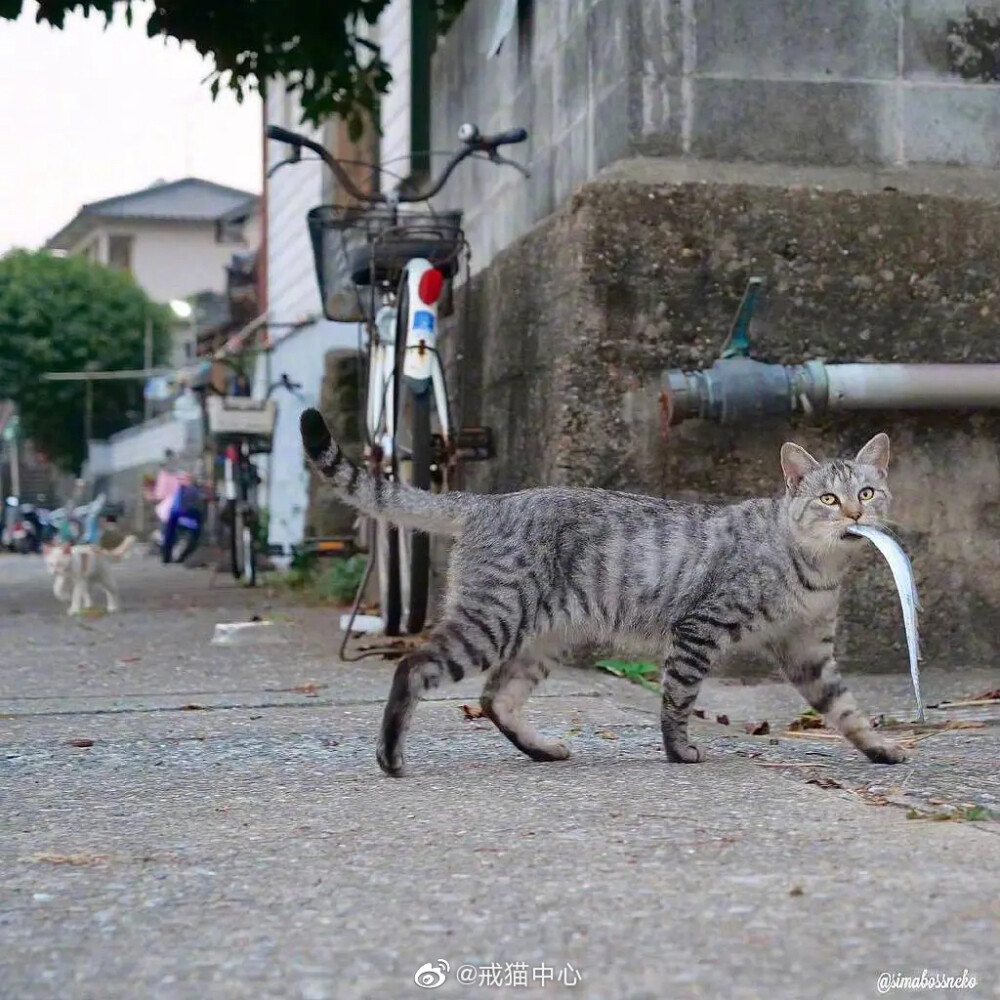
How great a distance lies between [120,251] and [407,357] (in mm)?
54070

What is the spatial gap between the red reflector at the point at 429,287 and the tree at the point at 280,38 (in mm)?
2858

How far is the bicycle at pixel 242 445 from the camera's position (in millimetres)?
13172

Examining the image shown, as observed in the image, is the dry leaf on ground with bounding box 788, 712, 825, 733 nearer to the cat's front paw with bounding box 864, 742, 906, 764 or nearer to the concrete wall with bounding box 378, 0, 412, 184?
the cat's front paw with bounding box 864, 742, 906, 764

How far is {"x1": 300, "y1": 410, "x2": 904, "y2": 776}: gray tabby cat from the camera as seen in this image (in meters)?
4.40

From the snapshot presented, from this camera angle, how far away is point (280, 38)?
953 centimetres

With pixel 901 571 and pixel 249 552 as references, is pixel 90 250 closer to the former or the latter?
pixel 249 552

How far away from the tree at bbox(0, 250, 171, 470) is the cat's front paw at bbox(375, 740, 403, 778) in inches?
1755

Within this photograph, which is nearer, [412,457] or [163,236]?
[412,457]

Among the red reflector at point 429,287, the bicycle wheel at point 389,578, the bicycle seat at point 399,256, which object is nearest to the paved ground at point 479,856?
the bicycle wheel at point 389,578

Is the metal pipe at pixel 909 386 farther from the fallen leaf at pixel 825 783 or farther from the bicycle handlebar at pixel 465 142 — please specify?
the fallen leaf at pixel 825 783

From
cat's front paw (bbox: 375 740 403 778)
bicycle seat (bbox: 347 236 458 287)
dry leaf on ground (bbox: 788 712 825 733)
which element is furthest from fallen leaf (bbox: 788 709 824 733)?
bicycle seat (bbox: 347 236 458 287)

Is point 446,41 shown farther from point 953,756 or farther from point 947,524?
point 953,756

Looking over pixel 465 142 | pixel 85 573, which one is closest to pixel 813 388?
pixel 465 142

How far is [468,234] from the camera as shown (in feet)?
28.4
